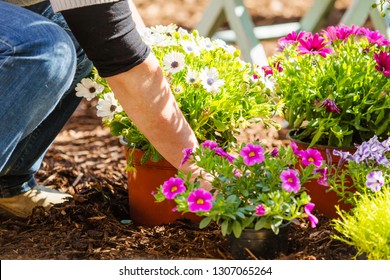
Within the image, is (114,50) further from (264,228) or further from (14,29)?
(264,228)

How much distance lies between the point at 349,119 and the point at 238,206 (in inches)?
22.7

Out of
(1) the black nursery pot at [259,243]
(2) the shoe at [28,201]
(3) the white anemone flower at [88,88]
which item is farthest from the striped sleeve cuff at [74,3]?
(2) the shoe at [28,201]

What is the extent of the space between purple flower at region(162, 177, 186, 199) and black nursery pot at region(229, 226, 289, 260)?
21 cm

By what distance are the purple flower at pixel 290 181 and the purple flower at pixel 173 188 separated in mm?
251

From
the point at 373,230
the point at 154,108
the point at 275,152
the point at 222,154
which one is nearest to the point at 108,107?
the point at 154,108

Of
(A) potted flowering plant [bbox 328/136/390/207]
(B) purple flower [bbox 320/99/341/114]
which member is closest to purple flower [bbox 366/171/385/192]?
(A) potted flowering plant [bbox 328/136/390/207]

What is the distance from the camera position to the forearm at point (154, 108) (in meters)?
2.04

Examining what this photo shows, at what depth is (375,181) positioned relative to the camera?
6.56ft

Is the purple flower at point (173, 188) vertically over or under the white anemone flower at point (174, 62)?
under

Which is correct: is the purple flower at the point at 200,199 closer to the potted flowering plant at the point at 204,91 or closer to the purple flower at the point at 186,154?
the purple flower at the point at 186,154

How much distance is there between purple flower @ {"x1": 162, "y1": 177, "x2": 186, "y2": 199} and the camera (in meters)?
1.95

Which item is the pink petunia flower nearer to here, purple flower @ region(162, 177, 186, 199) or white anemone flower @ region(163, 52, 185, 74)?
purple flower @ region(162, 177, 186, 199)

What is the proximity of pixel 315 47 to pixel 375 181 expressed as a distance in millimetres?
624

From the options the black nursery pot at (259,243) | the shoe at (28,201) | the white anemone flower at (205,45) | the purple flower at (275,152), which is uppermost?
the white anemone flower at (205,45)
